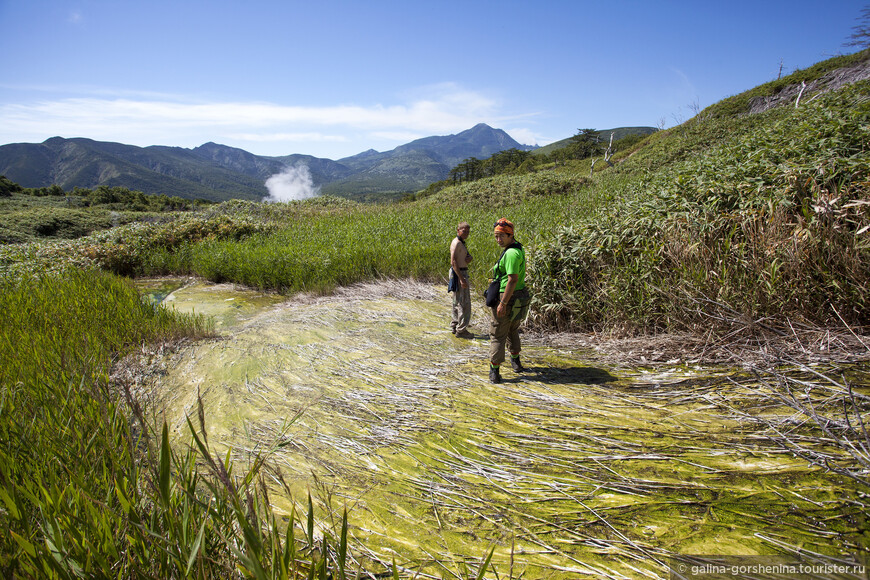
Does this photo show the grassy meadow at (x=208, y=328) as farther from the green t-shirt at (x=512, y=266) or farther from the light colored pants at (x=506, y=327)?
the green t-shirt at (x=512, y=266)

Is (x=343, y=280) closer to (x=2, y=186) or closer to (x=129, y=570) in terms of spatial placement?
(x=129, y=570)

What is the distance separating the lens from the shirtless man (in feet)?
18.0

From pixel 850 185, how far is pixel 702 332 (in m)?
1.91

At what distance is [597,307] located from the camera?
500 cm

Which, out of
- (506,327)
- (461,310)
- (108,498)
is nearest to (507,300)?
(506,327)

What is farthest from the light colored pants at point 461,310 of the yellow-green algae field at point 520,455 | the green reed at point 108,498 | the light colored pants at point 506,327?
the green reed at point 108,498

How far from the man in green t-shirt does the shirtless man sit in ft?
4.06

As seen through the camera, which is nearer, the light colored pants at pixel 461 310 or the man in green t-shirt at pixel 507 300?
the man in green t-shirt at pixel 507 300

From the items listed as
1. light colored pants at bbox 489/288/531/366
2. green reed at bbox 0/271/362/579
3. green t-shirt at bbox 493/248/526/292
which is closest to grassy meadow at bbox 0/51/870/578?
green reed at bbox 0/271/362/579

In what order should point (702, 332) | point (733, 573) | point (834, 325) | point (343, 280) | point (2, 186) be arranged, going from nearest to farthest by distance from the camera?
1. point (733, 573)
2. point (834, 325)
3. point (702, 332)
4. point (343, 280)
5. point (2, 186)

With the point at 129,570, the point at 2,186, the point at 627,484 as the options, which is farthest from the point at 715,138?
the point at 2,186

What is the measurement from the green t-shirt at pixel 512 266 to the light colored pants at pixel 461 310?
1305mm

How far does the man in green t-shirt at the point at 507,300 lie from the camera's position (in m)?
4.04

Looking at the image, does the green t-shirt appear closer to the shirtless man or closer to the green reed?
the shirtless man
